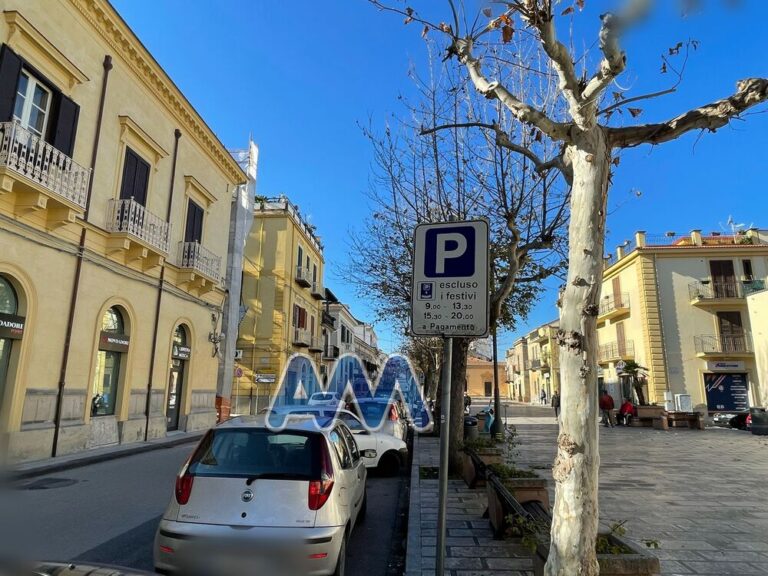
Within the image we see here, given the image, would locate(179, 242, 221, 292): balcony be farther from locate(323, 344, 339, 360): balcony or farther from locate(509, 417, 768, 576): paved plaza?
locate(323, 344, 339, 360): balcony

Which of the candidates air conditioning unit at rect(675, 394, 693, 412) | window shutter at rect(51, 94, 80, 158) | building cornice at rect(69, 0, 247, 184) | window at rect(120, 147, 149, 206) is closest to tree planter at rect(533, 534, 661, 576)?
window shutter at rect(51, 94, 80, 158)

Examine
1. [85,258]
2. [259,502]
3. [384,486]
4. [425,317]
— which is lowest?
[384,486]

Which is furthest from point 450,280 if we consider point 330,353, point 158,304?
point 330,353

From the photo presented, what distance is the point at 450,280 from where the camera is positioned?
3.66 m

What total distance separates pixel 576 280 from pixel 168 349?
16.1 meters

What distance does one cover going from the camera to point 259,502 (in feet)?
12.8

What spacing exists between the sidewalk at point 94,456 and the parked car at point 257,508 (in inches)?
198

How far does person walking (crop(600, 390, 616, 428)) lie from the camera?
24.1 m

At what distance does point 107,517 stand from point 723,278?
33419mm

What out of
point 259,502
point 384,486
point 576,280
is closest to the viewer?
point 576,280

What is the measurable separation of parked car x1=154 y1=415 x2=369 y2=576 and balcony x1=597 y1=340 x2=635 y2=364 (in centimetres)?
3130

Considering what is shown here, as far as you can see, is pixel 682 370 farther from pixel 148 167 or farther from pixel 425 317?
pixel 425 317

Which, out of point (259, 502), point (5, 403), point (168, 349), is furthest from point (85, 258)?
point (259, 502)

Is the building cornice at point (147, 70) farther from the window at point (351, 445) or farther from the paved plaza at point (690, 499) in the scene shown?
the paved plaza at point (690, 499)
